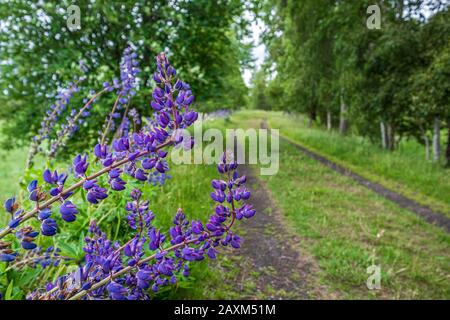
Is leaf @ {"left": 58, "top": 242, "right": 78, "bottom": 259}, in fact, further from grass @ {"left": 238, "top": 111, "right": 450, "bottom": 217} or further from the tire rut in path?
grass @ {"left": 238, "top": 111, "right": 450, "bottom": 217}

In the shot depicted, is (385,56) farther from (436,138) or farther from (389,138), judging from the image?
(389,138)

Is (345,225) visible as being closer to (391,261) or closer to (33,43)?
(391,261)

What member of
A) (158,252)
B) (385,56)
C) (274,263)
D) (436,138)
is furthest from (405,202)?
(158,252)

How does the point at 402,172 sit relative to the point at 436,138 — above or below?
below

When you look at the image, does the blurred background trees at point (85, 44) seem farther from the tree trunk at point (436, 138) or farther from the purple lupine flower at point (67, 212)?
the tree trunk at point (436, 138)

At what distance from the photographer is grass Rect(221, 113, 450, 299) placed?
11.4 feet

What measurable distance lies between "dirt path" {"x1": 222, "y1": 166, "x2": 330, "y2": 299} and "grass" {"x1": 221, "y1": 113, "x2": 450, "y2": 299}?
0.17m

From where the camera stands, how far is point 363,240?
4.59 meters

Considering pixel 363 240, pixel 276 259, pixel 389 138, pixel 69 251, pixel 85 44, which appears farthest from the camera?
pixel 389 138

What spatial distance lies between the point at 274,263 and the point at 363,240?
1497mm

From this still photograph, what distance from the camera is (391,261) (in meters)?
3.98

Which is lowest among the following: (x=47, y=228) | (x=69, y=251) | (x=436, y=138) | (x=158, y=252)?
(x=69, y=251)

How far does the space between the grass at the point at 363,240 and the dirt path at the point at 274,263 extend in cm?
17
